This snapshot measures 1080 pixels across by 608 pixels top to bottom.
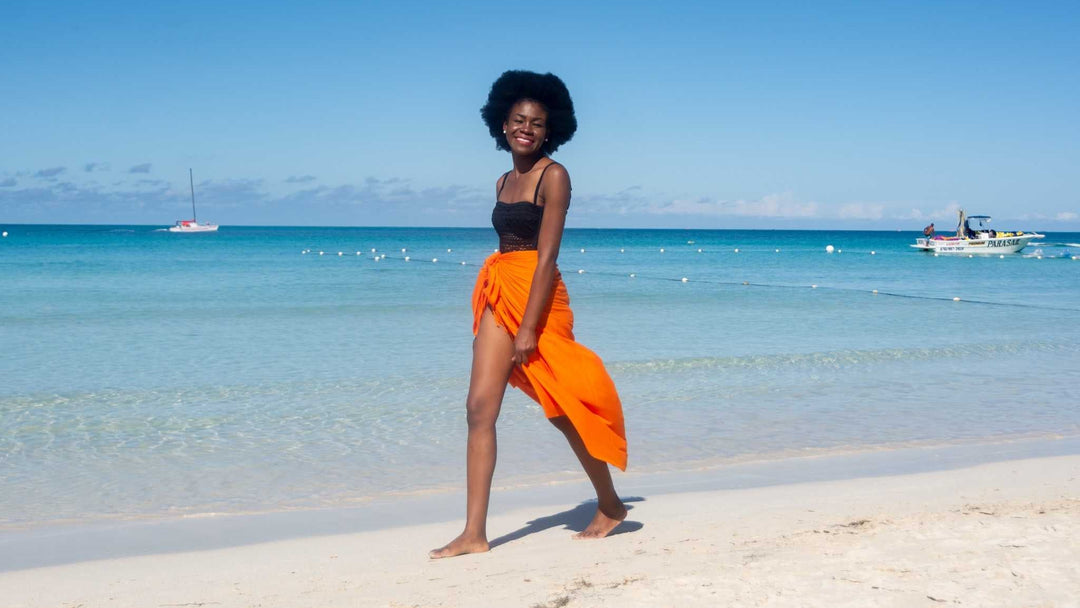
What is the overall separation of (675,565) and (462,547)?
2.90 ft

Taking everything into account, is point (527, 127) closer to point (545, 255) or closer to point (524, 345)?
point (545, 255)

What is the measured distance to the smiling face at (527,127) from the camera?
4062mm

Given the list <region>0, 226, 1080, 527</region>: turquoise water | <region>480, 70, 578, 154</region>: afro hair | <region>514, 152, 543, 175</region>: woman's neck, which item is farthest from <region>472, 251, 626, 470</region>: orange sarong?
<region>0, 226, 1080, 527</region>: turquoise water

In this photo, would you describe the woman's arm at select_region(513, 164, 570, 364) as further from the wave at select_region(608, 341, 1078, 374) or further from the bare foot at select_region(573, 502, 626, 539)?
the wave at select_region(608, 341, 1078, 374)

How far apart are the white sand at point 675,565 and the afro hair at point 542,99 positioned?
1749 mm

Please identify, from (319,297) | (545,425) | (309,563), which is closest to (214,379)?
(545,425)

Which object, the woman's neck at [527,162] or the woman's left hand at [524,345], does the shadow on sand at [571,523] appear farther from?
the woman's neck at [527,162]

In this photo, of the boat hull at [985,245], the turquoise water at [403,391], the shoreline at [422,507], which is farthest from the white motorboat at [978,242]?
the shoreline at [422,507]

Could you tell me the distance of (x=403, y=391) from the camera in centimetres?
888

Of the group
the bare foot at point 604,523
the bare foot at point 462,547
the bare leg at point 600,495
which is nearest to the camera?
the bare foot at point 462,547

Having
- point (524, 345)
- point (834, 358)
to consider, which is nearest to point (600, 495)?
point (524, 345)

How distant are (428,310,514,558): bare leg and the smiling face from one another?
2.28 feet

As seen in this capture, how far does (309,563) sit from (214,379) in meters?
5.89

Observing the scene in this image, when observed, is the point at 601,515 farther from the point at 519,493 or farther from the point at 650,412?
the point at 650,412
